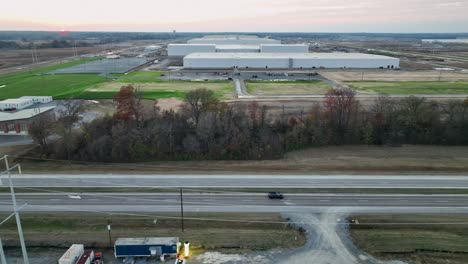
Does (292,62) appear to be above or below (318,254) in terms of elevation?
above

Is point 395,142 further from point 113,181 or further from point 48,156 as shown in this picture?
point 48,156

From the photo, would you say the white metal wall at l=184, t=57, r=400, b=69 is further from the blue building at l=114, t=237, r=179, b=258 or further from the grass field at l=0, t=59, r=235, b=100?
the blue building at l=114, t=237, r=179, b=258

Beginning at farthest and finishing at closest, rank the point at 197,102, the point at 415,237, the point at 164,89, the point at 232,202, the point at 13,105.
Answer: the point at 164,89 → the point at 13,105 → the point at 197,102 → the point at 232,202 → the point at 415,237

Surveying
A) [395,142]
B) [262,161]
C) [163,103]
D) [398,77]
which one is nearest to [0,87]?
[163,103]

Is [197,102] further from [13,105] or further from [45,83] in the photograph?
[45,83]

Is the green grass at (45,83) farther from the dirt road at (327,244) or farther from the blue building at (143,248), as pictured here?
the dirt road at (327,244)

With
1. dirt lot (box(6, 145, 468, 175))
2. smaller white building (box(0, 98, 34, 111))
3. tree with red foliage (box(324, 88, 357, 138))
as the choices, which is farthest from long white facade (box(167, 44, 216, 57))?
dirt lot (box(6, 145, 468, 175))

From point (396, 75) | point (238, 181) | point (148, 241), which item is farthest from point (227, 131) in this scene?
point (396, 75)
